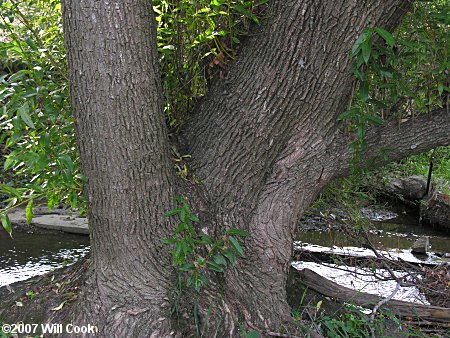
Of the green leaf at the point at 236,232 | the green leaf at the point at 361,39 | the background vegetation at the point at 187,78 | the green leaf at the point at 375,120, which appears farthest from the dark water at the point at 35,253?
the green leaf at the point at 361,39

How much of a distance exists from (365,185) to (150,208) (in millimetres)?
2660

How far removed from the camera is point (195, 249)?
2.51 metres

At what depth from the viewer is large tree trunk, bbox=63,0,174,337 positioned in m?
2.21

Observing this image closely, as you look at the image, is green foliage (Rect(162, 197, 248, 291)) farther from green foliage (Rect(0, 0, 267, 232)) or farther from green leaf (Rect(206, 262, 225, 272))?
green foliage (Rect(0, 0, 267, 232))

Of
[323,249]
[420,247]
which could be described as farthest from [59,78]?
[420,247]

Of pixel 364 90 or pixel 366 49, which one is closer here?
pixel 366 49

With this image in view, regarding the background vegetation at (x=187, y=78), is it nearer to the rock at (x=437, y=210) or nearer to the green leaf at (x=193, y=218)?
the green leaf at (x=193, y=218)

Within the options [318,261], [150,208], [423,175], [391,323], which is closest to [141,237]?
[150,208]

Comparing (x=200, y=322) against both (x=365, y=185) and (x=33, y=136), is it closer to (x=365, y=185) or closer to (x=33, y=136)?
(x=33, y=136)

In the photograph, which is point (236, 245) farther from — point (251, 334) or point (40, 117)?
point (40, 117)

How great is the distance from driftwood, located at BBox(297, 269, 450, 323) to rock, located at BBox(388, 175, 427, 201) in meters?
4.70

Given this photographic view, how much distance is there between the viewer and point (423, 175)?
816 centimetres

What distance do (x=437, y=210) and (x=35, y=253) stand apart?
474 centimetres

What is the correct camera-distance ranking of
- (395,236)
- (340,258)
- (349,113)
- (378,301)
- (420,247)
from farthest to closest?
1. (395,236)
2. (420,247)
3. (340,258)
4. (378,301)
5. (349,113)
